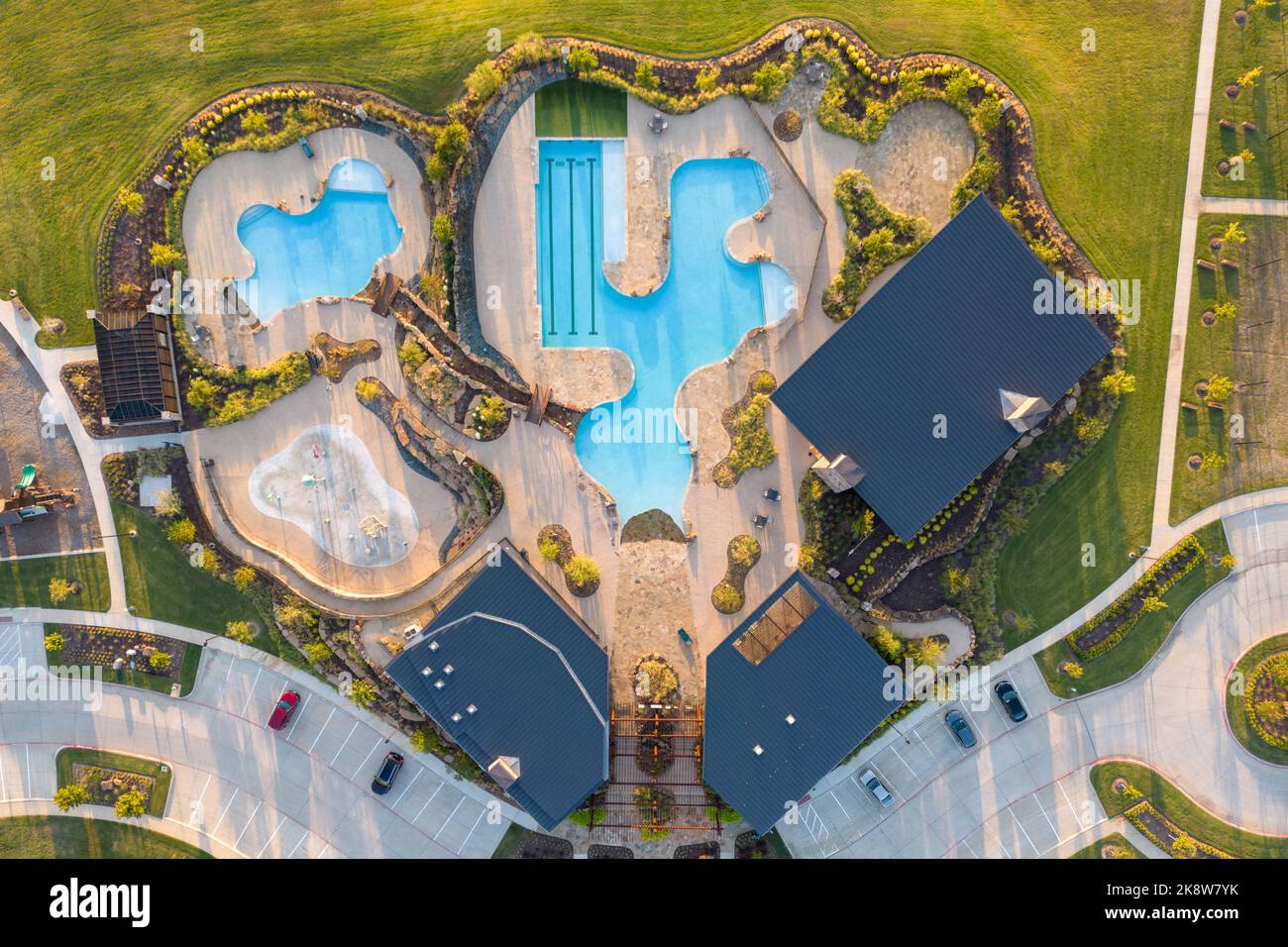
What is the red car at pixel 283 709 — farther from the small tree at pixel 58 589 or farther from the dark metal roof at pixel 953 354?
the dark metal roof at pixel 953 354

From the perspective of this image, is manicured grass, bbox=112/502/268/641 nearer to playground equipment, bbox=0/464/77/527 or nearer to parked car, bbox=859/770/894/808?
playground equipment, bbox=0/464/77/527

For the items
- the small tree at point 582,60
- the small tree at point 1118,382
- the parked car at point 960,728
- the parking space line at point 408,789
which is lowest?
the parking space line at point 408,789

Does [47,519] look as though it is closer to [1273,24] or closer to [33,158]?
[33,158]

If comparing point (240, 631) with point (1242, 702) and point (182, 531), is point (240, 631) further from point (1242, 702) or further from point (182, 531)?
point (1242, 702)

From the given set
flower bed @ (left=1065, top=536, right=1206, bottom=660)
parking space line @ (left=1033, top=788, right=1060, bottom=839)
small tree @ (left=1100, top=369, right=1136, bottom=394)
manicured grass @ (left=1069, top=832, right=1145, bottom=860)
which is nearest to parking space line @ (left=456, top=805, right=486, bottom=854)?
parking space line @ (left=1033, top=788, right=1060, bottom=839)

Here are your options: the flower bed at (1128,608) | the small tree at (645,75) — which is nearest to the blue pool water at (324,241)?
the small tree at (645,75)

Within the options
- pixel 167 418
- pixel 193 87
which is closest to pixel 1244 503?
pixel 167 418
